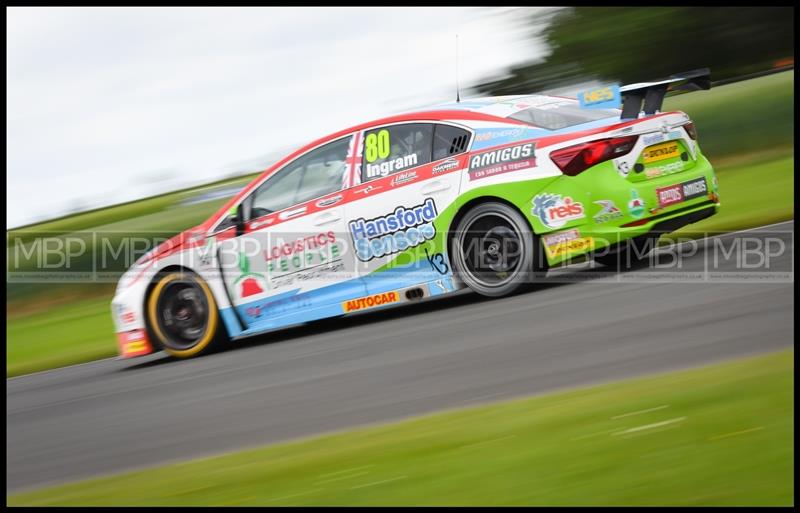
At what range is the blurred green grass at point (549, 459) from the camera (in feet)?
11.8

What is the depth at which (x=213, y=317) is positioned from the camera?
26.4 ft

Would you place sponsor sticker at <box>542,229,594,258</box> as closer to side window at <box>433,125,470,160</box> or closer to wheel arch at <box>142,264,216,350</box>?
side window at <box>433,125,470,160</box>

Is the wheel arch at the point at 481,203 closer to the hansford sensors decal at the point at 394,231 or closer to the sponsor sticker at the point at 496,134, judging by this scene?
the hansford sensors decal at the point at 394,231

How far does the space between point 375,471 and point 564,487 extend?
0.91m

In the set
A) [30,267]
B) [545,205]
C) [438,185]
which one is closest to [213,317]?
[438,185]

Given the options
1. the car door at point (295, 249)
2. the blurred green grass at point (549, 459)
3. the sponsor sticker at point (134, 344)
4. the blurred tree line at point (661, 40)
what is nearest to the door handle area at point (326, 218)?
the car door at point (295, 249)

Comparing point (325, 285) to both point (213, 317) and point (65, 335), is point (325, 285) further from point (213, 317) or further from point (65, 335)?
point (65, 335)

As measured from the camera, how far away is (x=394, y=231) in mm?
7426

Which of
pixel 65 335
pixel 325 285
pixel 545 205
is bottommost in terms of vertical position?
pixel 65 335

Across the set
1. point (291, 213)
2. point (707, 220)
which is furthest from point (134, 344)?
point (707, 220)

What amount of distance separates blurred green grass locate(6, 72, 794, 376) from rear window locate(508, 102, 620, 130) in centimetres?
281

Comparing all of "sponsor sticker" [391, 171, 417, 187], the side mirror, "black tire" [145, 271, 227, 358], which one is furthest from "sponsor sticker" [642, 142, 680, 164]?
"black tire" [145, 271, 227, 358]

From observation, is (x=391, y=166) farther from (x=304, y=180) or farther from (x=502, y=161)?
(x=502, y=161)

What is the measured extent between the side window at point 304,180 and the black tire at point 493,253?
1187mm
